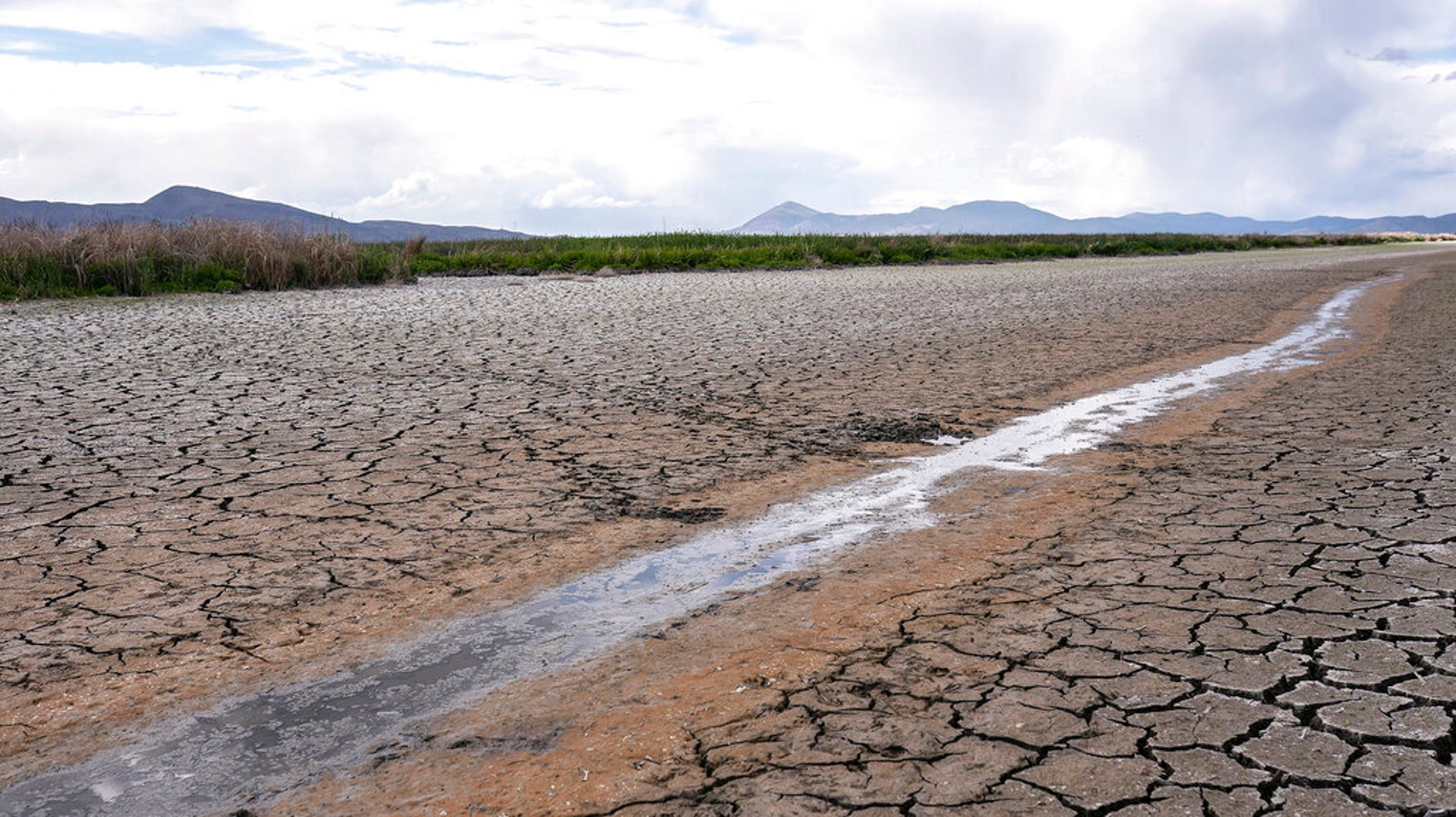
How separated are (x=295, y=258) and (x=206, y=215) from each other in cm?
316

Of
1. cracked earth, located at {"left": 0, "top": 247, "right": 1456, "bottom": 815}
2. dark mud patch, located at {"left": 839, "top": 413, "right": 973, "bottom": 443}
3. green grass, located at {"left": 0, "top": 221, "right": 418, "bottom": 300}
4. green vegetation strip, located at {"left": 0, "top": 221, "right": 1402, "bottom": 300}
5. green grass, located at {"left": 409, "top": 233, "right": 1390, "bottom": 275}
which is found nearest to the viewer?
cracked earth, located at {"left": 0, "top": 247, "right": 1456, "bottom": 815}

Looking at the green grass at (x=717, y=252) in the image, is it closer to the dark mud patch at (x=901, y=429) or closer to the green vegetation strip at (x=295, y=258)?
the green vegetation strip at (x=295, y=258)

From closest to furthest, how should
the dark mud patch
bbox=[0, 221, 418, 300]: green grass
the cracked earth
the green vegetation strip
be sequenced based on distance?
the cracked earth → the dark mud patch → bbox=[0, 221, 418, 300]: green grass → the green vegetation strip

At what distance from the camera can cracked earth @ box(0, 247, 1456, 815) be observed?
100 inches

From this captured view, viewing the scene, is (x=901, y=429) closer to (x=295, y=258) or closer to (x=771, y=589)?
(x=771, y=589)

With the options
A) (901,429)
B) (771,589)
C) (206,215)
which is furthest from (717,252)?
(771,589)

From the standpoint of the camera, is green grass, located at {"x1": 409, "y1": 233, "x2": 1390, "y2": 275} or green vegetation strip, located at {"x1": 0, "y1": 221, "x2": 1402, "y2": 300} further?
green grass, located at {"x1": 409, "y1": 233, "x2": 1390, "y2": 275}

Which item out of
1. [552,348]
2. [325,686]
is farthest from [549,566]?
[552,348]

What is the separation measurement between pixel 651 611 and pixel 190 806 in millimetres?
1520

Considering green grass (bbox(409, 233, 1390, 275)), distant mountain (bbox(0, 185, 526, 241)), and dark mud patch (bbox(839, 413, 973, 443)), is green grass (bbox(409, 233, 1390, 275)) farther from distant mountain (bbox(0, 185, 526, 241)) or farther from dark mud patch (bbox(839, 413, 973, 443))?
dark mud patch (bbox(839, 413, 973, 443))

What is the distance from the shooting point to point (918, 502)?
5008 mm

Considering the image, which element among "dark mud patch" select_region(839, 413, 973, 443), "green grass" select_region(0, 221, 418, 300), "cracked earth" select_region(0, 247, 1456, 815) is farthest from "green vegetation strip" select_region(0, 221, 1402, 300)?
"dark mud patch" select_region(839, 413, 973, 443)

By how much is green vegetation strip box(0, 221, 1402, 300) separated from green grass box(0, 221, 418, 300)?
17mm

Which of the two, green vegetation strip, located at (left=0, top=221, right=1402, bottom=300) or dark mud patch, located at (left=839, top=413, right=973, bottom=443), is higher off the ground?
green vegetation strip, located at (left=0, top=221, right=1402, bottom=300)
